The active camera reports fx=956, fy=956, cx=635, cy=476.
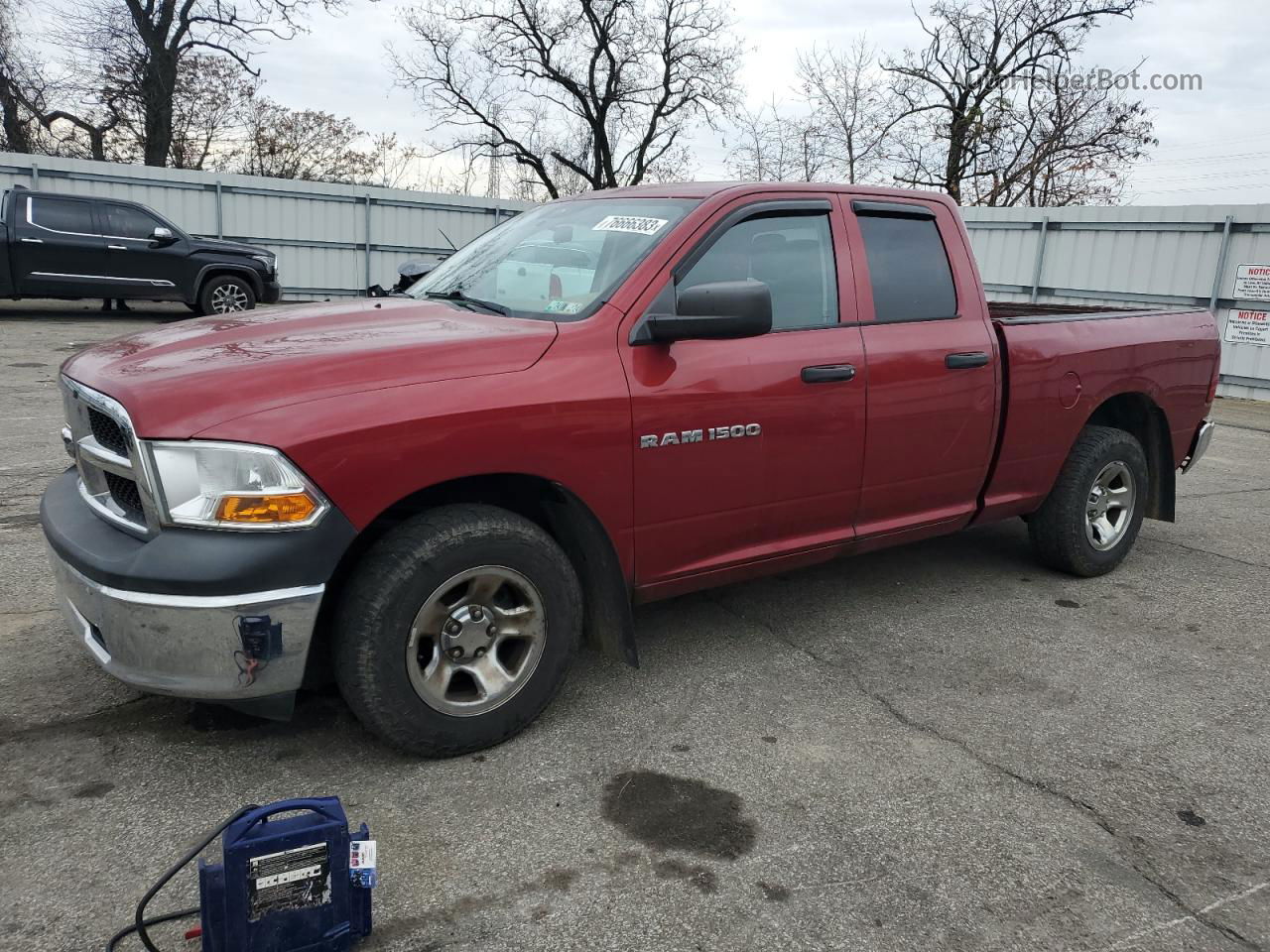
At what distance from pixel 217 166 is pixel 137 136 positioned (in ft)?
12.9

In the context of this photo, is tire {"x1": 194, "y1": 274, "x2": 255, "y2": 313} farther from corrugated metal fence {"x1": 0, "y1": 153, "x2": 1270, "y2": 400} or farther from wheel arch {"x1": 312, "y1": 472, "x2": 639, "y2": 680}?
wheel arch {"x1": 312, "y1": 472, "x2": 639, "y2": 680}

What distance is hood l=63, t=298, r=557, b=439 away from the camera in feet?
8.45

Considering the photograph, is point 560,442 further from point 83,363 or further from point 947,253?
point 947,253

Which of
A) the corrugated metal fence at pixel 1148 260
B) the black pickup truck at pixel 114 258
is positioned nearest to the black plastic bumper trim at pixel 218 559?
the black pickup truck at pixel 114 258

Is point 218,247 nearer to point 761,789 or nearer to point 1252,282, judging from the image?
point 761,789

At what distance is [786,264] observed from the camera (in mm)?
3754

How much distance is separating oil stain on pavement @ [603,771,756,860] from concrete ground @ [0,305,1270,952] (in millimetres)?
10

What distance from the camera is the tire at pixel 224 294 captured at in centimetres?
1426

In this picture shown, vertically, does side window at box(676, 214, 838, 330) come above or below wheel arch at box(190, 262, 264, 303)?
above

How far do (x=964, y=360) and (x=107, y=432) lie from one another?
327 cm

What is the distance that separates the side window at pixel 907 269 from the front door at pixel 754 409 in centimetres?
19

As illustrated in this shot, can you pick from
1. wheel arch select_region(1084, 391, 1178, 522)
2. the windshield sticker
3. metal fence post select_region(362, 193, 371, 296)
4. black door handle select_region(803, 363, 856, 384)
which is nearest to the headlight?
the windshield sticker

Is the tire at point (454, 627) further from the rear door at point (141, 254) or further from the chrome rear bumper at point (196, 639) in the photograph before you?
the rear door at point (141, 254)

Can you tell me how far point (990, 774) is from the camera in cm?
302
